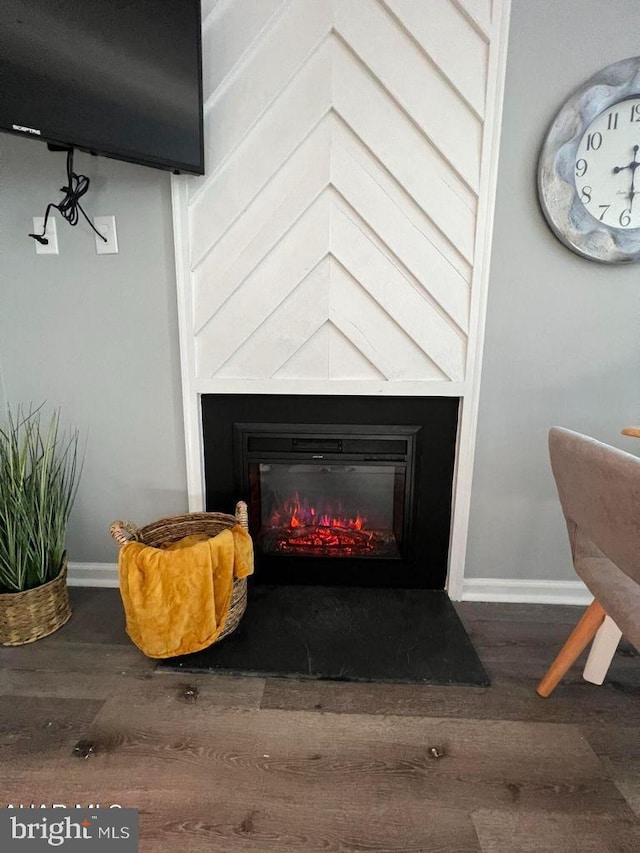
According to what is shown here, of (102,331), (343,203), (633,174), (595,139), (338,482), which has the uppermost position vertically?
(595,139)

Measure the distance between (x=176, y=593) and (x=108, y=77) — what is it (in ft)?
4.90

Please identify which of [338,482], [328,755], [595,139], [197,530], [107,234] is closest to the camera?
[328,755]

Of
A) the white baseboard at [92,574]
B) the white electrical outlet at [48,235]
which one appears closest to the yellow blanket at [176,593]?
the white baseboard at [92,574]

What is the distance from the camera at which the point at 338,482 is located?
1.83 metres

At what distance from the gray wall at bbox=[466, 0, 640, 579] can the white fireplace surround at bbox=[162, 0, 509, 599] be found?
3.6 inches

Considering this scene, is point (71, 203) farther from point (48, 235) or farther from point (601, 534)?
point (601, 534)

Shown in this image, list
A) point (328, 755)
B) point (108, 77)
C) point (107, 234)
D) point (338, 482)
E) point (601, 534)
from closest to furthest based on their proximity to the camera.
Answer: point (601, 534), point (328, 755), point (108, 77), point (107, 234), point (338, 482)

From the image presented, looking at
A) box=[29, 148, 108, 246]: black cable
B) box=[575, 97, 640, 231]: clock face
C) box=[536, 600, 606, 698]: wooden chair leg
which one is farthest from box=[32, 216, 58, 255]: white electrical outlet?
box=[536, 600, 606, 698]: wooden chair leg

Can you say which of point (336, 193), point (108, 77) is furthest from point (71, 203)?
point (336, 193)

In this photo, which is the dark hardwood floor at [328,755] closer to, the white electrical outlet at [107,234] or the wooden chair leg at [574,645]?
the wooden chair leg at [574,645]

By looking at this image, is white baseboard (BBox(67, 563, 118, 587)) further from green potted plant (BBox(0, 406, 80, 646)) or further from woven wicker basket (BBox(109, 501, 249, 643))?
woven wicker basket (BBox(109, 501, 249, 643))

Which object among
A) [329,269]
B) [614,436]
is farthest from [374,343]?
[614,436]

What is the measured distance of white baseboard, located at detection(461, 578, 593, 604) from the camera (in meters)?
1.79

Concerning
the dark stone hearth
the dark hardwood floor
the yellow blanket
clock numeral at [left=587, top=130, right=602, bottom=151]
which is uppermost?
clock numeral at [left=587, top=130, right=602, bottom=151]
